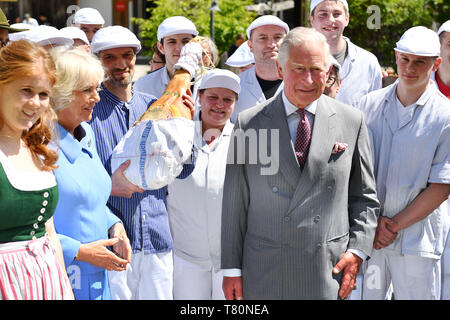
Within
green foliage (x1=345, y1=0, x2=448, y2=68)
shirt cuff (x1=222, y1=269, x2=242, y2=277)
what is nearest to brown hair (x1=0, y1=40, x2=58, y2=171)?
shirt cuff (x1=222, y1=269, x2=242, y2=277)

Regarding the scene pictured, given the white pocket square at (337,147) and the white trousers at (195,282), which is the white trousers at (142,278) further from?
the white pocket square at (337,147)

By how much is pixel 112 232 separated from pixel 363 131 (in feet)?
4.67

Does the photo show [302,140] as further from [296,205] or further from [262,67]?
[262,67]

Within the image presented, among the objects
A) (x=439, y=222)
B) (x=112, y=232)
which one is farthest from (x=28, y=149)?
(x=439, y=222)

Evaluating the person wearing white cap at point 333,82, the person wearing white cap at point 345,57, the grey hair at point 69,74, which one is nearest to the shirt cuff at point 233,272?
the grey hair at point 69,74

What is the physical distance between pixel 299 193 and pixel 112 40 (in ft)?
5.32

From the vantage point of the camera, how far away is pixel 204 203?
14.3 feet

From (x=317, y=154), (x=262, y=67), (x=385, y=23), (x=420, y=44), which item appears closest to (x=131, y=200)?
(x=317, y=154)

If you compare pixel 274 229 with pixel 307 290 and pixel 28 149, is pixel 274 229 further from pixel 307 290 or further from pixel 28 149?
pixel 28 149

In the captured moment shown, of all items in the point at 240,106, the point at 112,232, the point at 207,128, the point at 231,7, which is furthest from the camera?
the point at 231,7

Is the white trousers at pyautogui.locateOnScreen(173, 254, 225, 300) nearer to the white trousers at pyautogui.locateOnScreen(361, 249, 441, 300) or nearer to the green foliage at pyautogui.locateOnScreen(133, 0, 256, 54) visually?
the white trousers at pyautogui.locateOnScreen(361, 249, 441, 300)

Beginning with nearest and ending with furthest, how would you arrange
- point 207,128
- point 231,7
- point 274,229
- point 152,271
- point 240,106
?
point 274,229 → point 152,271 → point 207,128 → point 240,106 → point 231,7

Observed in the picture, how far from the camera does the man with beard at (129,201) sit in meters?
4.11

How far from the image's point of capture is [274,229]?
3.41m
